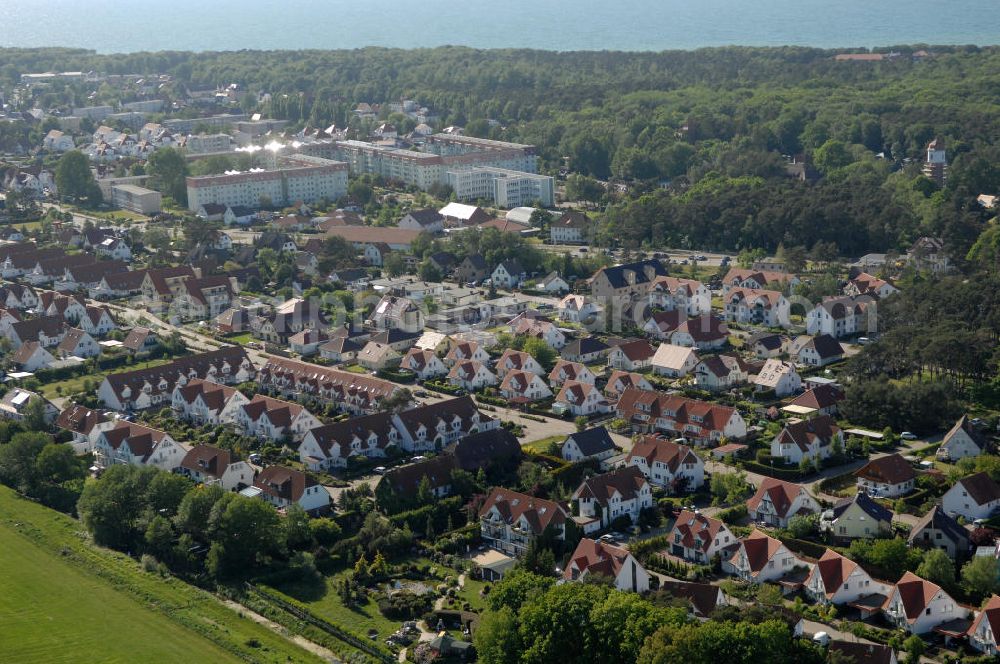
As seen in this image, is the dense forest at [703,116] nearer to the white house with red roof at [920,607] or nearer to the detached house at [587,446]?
the detached house at [587,446]

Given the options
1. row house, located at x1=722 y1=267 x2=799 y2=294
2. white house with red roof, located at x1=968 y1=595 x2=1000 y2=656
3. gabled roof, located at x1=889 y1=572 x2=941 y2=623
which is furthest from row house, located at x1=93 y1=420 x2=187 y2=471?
row house, located at x1=722 y1=267 x2=799 y2=294

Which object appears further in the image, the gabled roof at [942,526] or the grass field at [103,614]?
the gabled roof at [942,526]

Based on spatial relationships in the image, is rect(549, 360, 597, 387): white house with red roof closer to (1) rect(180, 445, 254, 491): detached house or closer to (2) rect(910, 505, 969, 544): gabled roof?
(1) rect(180, 445, 254, 491): detached house

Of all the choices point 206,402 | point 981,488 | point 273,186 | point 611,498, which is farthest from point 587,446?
point 273,186

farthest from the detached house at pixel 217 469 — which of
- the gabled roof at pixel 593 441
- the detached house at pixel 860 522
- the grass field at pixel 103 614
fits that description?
the detached house at pixel 860 522

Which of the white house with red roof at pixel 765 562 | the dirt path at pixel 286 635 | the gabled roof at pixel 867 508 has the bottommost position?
the dirt path at pixel 286 635

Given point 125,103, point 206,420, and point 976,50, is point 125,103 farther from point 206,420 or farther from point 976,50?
point 206,420
